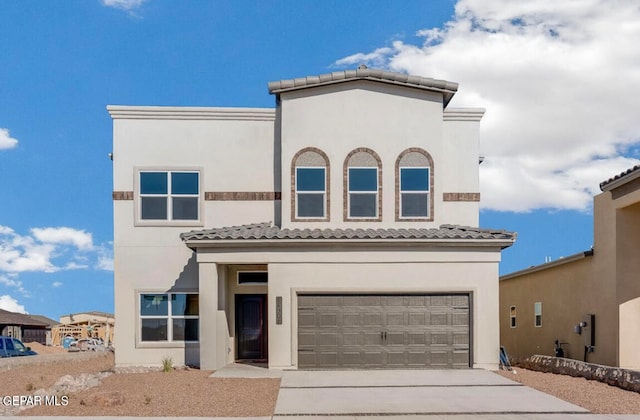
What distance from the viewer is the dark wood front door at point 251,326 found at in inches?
789

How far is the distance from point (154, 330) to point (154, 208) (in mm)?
3855

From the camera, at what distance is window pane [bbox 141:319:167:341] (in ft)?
65.9

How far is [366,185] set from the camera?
1983cm

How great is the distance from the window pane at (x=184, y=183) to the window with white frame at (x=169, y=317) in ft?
10.7

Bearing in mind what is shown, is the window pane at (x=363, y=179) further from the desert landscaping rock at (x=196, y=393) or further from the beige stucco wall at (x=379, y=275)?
the desert landscaping rock at (x=196, y=393)

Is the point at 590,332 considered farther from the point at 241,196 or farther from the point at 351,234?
the point at 241,196

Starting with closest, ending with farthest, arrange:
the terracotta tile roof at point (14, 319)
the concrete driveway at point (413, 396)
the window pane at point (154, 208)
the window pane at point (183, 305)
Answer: the concrete driveway at point (413, 396)
the window pane at point (183, 305)
the window pane at point (154, 208)
the terracotta tile roof at point (14, 319)

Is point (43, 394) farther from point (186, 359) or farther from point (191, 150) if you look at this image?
point (191, 150)

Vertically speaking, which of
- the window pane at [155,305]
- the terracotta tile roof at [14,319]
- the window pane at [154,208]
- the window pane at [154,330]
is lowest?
the terracotta tile roof at [14,319]

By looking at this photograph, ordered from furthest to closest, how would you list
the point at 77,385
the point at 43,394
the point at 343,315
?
1. the point at 343,315
2. the point at 77,385
3. the point at 43,394

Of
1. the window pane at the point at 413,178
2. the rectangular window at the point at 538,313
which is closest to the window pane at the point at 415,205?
the window pane at the point at 413,178

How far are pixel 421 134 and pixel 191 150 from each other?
7341 mm

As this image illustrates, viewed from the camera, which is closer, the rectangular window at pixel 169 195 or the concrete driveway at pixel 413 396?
the concrete driveway at pixel 413 396

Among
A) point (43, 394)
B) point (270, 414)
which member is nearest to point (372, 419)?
point (270, 414)
